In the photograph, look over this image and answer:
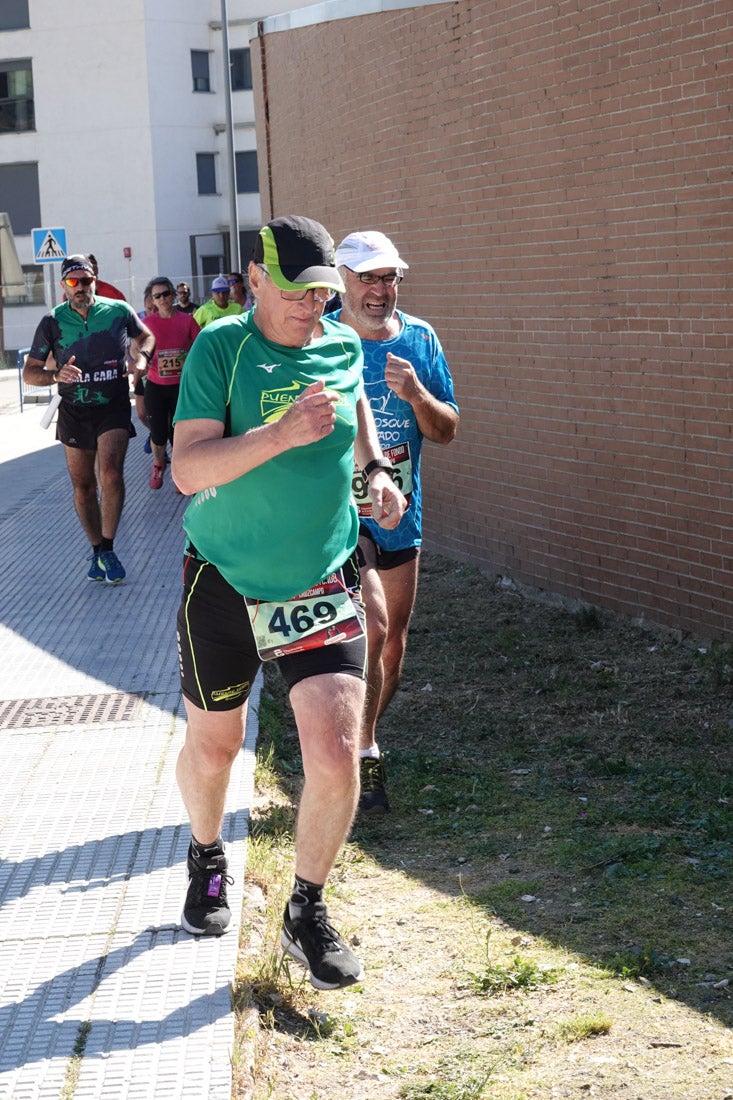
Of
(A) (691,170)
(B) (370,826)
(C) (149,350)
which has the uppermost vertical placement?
(A) (691,170)

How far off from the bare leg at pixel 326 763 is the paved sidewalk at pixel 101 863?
441mm

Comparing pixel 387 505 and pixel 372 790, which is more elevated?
pixel 387 505

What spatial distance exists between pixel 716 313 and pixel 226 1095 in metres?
5.33

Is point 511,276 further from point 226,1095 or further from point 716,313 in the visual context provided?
point 226,1095

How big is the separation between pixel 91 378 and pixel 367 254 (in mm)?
4702

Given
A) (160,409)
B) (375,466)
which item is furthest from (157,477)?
(375,466)

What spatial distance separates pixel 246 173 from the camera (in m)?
51.6

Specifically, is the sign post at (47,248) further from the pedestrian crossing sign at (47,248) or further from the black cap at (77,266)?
the black cap at (77,266)

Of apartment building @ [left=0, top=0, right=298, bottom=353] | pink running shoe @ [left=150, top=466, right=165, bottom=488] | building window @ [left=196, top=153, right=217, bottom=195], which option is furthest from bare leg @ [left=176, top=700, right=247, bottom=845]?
building window @ [left=196, top=153, right=217, bottom=195]

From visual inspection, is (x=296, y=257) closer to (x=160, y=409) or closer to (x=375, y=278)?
(x=375, y=278)

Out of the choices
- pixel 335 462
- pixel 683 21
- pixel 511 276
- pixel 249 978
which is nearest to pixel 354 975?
pixel 249 978

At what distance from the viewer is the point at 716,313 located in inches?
302

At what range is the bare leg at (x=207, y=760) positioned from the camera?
4.19m

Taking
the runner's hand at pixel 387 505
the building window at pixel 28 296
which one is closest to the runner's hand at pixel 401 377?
the runner's hand at pixel 387 505
